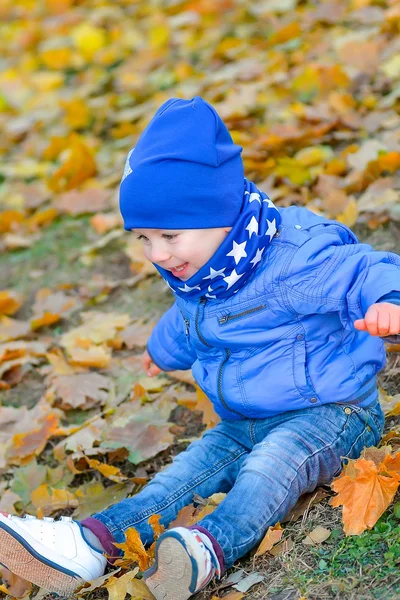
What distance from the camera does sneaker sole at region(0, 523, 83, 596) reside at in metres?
2.03

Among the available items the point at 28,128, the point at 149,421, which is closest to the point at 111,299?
the point at 149,421

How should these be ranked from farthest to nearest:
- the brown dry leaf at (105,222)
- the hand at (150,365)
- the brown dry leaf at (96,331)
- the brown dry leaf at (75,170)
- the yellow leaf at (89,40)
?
the yellow leaf at (89,40) < the brown dry leaf at (75,170) < the brown dry leaf at (105,222) < the brown dry leaf at (96,331) < the hand at (150,365)

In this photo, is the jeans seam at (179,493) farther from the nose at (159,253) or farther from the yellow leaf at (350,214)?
the yellow leaf at (350,214)

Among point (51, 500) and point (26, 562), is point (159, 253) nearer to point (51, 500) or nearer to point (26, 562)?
point (26, 562)

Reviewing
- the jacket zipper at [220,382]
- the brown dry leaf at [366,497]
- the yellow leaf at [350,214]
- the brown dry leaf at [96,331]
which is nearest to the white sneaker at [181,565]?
the brown dry leaf at [366,497]

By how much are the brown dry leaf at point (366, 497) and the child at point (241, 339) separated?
167 millimetres

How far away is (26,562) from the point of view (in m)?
2.04

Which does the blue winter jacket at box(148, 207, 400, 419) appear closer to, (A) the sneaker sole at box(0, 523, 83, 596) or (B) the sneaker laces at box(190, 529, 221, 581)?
(B) the sneaker laces at box(190, 529, 221, 581)

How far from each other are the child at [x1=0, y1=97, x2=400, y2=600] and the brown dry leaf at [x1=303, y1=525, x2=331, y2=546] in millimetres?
91

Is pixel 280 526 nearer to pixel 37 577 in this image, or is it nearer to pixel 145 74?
pixel 37 577

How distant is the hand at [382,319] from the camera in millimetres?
1869

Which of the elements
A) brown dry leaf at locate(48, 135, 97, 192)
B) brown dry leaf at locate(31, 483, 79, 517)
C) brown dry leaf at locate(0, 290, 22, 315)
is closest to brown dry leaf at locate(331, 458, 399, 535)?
brown dry leaf at locate(31, 483, 79, 517)

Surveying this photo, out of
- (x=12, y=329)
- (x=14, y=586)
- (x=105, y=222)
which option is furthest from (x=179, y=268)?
(x=105, y=222)

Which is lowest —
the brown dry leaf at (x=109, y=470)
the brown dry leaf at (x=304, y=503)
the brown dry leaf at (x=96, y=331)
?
the brown dry leaf at (x=96, y=331)
